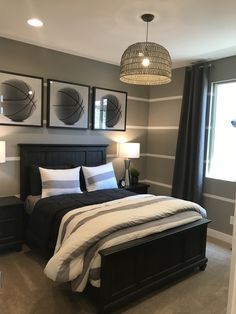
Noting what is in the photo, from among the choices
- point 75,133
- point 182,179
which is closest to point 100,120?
point 75,133

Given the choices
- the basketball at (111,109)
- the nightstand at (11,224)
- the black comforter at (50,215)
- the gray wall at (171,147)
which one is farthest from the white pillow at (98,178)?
the gray wall at (171,147)

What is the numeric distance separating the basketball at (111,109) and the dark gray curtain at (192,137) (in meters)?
1.08

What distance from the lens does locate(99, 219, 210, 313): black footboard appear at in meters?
2.11

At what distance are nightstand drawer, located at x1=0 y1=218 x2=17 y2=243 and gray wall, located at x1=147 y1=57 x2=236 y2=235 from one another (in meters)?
2.65

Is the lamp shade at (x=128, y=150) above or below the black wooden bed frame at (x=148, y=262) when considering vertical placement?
above

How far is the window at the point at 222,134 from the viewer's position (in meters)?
3.87

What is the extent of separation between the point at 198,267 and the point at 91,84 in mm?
3021

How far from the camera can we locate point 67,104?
12.9 feet

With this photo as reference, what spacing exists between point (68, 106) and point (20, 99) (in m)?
0.71

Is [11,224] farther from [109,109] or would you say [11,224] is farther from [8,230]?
[109,109]

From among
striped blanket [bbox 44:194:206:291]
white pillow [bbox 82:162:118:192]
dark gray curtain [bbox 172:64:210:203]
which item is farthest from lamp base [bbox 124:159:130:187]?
striped blanket [bbox 44:194:206:291]

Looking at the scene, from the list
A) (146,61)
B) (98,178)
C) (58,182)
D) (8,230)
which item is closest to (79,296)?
(8,230)

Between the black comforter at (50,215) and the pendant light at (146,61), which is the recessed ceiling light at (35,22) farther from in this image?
the black comforter at (50,215)

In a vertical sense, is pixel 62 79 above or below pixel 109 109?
above
